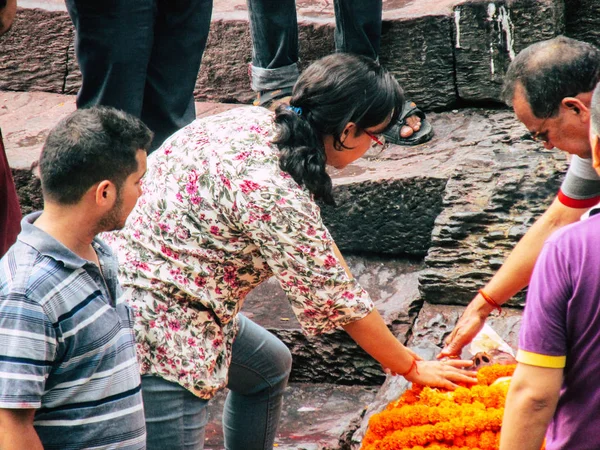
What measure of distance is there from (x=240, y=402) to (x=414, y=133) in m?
2.25

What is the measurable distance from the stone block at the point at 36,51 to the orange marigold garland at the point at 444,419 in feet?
12.6

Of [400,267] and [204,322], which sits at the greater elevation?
[204,322]

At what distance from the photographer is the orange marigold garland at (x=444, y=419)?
7.33 feet

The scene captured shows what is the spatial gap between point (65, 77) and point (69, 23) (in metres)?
0.37

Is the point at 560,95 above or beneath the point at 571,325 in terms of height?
above

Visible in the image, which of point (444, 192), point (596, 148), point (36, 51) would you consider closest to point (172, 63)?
point (444, 192)

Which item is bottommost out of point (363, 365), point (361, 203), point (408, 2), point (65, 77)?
point (363, 365)

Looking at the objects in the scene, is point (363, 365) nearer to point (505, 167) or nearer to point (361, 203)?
point (361, 203)

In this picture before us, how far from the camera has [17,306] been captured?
5.43ft

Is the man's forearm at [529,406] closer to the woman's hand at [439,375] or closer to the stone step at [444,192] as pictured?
the woman's hand at [439,375]

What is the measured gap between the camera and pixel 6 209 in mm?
2404

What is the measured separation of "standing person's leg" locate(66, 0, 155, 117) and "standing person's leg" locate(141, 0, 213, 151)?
217mm

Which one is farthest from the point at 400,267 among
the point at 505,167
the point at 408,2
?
the point at 408,2

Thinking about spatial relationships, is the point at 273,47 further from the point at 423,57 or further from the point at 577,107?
the point at 577,107
